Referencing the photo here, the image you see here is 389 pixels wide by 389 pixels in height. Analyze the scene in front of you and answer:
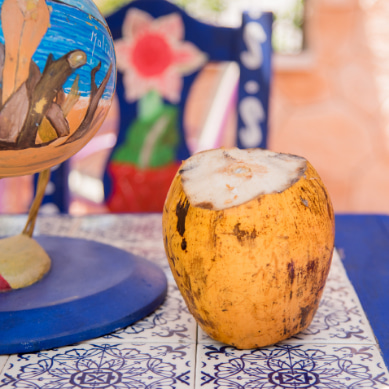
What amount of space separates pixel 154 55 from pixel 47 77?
0.75m

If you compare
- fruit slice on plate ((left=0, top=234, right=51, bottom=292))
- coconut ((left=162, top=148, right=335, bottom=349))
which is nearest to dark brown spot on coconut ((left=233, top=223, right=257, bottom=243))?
coconut ((left=162, top=148, right=335, bottom=349))

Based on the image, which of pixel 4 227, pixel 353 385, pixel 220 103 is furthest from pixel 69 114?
pixel 220 103

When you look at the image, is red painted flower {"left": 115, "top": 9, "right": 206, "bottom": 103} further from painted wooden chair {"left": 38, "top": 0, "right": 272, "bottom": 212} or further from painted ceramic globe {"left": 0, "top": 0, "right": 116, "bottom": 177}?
painted ceramic globe {"left": 0, "top": 0, "right": 116, "bottom": 177}

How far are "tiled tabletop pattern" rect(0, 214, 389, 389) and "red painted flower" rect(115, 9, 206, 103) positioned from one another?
692mm

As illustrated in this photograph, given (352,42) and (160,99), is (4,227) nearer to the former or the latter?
(160,99)

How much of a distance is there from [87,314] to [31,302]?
7 centimetres

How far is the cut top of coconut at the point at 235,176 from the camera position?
576mm

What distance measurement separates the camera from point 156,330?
68 cm

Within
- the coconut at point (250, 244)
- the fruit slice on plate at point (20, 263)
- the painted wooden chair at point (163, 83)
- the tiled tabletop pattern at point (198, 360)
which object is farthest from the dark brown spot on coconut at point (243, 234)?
the painted wooden chair at point (163, 83)

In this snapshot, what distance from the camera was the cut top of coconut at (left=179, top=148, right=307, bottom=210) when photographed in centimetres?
58

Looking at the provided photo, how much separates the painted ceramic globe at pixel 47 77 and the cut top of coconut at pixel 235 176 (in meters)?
0.14

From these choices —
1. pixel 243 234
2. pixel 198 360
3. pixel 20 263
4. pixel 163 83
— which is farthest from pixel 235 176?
pixel 163 83

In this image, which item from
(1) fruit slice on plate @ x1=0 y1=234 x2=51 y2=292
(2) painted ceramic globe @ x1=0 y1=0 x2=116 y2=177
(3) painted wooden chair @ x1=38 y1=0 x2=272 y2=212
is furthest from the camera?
(3) painted wooden chair @ x1=38 y1=0 x2=272 y2=212

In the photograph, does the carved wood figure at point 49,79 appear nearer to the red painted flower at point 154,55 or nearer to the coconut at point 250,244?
the coconut at point 250,244
